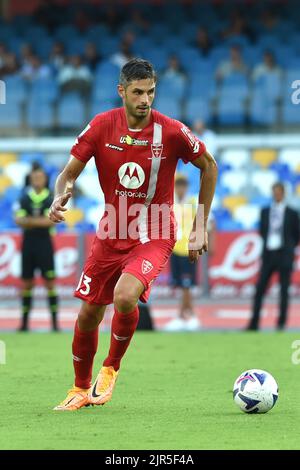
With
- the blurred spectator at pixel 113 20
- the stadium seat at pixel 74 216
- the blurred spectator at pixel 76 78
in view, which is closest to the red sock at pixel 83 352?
the stadium seat at pixel 74 216

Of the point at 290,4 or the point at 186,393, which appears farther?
the point at 290,4

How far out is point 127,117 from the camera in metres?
8.07

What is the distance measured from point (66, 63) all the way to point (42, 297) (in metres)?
6.31

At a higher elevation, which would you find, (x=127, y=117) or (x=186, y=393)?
(x=127, y=117)

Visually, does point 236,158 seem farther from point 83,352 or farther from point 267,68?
point 83,352

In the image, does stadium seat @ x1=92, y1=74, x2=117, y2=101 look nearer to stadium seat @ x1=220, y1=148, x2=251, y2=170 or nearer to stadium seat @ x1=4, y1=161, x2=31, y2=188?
stadium seat @ x1=4, y1=161, x2=31, y2=188

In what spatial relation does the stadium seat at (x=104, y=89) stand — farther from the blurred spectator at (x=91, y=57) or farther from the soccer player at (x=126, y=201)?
the soccer player at (x=126, y=201)

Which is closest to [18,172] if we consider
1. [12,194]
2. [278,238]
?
[12,194]

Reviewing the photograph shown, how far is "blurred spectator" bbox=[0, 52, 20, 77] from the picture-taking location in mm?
23188

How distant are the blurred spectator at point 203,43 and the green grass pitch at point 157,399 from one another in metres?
10.8

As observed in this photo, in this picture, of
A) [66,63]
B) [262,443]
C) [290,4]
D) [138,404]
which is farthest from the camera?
[290,4]

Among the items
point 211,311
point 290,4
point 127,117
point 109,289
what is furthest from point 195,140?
point 290,4

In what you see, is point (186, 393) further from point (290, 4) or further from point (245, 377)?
point (290, 4)

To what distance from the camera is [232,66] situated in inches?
867
